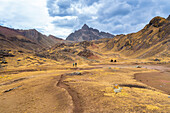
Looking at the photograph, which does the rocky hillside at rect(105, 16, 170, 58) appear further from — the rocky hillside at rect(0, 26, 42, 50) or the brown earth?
the rocky hillside at rect(0, 26, 42, 50)

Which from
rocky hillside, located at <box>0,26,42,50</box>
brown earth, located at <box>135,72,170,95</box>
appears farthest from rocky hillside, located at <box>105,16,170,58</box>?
rocky hillside, located at <box>0,26,42,50</box>

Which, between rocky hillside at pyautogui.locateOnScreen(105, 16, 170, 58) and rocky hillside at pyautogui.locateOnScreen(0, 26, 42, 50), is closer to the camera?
rocky hillside at pyautogui.locateOnScreen(105, 16, 170, 58)

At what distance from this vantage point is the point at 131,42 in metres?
119

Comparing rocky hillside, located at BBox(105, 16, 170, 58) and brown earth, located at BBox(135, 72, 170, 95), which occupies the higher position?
rocky hillside, located at BBox(105, 16, 170, 58)

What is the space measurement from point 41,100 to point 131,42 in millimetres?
128519

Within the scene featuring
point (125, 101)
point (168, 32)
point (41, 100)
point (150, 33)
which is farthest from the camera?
point (150, 33)

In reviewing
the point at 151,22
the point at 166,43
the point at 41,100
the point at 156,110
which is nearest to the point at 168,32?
the point at 166,43

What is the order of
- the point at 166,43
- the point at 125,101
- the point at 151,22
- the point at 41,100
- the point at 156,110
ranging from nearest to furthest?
the point at 156,110 < the point at 125,101 < the point at 41,100 < the point at 166,43 < the point at 151,22

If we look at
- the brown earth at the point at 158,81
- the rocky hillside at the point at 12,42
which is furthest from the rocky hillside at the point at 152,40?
the rocky hillside at the point at 12,42

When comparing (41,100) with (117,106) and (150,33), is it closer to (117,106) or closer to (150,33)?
(117,106)

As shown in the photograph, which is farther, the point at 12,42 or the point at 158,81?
the point at 12,42

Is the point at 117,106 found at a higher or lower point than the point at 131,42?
lower

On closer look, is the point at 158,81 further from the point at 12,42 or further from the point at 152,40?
the point at 12,42

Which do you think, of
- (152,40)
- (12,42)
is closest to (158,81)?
(152,40)
